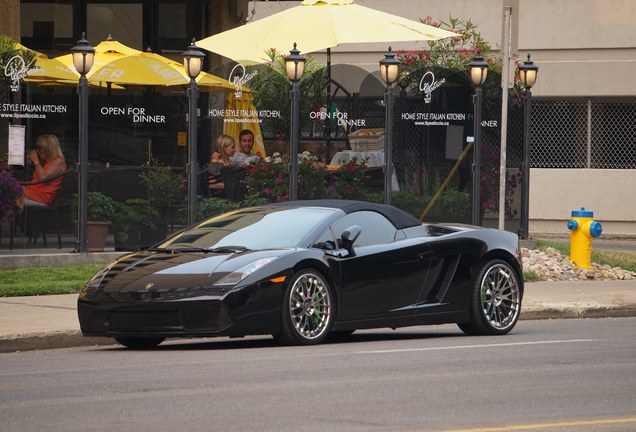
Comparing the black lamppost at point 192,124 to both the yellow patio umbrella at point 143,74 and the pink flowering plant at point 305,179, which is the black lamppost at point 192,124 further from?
the pink flowering plant at point 305,179

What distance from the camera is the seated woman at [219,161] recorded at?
66.0 feet

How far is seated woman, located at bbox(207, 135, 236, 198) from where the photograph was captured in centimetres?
2011

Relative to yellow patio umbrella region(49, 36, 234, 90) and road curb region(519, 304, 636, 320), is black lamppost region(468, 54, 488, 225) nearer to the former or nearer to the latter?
yellow patio umbrella region(49, 36, 234, 90)

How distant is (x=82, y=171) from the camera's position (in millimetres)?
19172

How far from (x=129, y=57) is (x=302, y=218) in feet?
34.3

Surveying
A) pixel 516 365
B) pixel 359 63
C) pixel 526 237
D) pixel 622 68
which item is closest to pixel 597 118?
pixel 622 68

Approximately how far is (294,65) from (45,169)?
12.4 ft

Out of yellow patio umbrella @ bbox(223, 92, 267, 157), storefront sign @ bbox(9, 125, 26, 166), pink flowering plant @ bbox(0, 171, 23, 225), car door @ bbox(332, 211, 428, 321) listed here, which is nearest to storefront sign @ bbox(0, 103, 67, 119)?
storefront sign @ bbox(9, 125, 26, 166)

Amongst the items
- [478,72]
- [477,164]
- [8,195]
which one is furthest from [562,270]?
[8,195]

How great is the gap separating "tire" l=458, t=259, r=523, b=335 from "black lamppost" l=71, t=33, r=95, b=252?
702cm

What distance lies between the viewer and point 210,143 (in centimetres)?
2009

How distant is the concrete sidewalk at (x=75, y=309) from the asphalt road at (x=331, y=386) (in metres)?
0.30

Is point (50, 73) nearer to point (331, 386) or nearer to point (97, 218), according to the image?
point (97, 218)

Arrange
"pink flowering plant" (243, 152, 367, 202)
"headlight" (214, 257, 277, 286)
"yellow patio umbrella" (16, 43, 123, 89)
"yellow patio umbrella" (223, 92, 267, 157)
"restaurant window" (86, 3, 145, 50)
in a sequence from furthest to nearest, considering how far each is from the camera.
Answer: "restaurant window" (86, 3, 145, 50)
"pink flowering plant" (243, 152, 367, 202)
"yellow patio umbrella" (223, 92, 267, 157)
"yellow patio umbrella" (16, 43, 123, 89)
"headlight" (214, 257, 277, 286)
